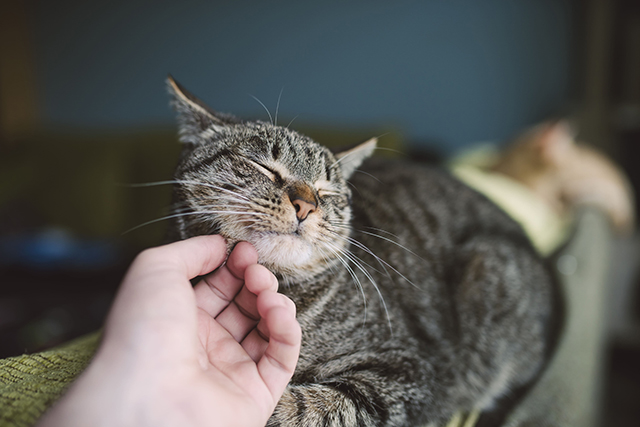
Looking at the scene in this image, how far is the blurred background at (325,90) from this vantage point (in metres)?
2.55

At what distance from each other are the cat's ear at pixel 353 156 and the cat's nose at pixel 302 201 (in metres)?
0.21

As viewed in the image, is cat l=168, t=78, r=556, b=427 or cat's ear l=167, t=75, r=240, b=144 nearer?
cat l=168, t=78, r=556, b=427

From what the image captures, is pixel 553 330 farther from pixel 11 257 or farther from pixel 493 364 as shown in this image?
pixel 11 257

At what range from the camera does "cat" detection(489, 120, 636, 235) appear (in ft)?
6.74

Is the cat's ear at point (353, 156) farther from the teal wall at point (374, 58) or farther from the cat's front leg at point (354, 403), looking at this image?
the teal wall at point (374, 58)

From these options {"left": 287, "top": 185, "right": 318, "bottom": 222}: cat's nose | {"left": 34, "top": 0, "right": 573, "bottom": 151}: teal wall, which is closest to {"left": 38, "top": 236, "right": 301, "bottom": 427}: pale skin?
{"left": 287, "top": 185, "right": 318, "bottom": 222}: cat's nose

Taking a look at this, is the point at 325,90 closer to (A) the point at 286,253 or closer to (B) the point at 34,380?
(A) the point at 286,253

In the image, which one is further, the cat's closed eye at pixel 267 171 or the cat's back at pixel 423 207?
the cat's back at pixel 423 207

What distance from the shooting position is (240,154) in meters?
0.78

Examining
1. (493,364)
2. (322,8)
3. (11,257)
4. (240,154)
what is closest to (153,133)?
(11,257)

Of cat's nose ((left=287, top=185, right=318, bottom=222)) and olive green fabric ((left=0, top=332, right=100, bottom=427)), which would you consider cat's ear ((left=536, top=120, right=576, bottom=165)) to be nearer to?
cat's nose ((left=287, top=185, right=318, bottom=222))

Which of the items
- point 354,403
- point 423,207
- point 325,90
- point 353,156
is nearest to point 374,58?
point 325,90

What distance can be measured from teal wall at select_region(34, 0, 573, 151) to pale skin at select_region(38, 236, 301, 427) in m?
2.22

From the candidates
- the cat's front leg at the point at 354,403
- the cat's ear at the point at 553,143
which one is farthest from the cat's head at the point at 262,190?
the cat's ear at the point at 553,143
